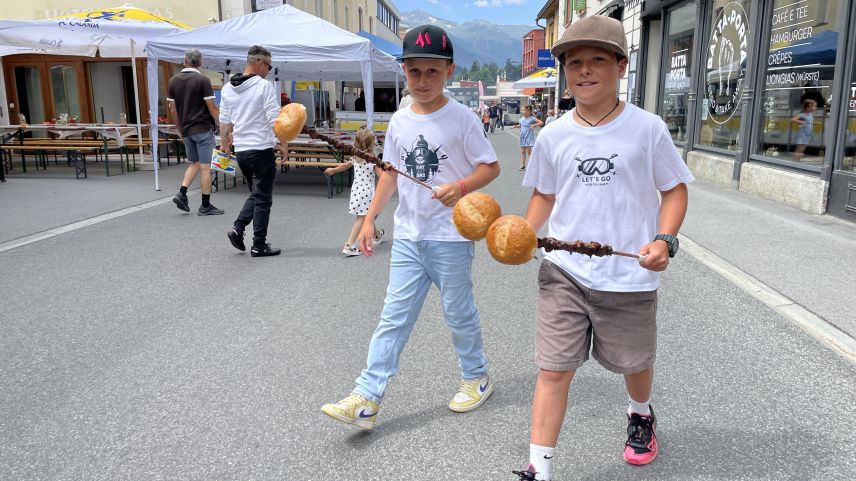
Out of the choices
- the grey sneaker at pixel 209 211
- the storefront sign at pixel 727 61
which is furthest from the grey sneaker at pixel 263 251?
→ the storefront sign at pixel 727 61

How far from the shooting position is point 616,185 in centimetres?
241

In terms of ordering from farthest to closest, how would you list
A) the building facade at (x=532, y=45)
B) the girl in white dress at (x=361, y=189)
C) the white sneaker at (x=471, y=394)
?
1. the building facade at (x=532, y=45)
2. the girl in white dress at (x=361, y=189)
3. the white sneaker at (x=471, y=394)

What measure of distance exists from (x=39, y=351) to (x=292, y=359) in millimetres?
1558

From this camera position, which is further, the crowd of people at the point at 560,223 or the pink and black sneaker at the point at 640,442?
the pink and black sneaker at the point at 640,442

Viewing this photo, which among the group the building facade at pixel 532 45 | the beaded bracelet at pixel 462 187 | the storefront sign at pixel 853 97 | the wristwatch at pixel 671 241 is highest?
the building facade at pixel 532 45

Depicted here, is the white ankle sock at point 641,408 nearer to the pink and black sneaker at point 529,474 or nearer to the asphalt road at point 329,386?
the asphalt road at point 329,386

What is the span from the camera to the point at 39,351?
13.3ft

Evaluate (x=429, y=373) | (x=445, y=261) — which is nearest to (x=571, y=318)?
(x=445, y=261)

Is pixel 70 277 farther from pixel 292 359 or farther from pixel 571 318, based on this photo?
pixel 571 318

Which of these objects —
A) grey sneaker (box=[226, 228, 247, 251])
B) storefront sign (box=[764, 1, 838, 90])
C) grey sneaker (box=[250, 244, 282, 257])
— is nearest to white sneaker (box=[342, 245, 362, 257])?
grey sneaker (box=[250, 244, 282, 257])

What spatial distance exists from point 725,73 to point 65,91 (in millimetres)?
17163

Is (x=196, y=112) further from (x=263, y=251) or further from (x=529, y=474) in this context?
(x=529, y=474)

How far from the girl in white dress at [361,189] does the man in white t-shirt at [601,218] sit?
432cm

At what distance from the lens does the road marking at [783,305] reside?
166 inches
